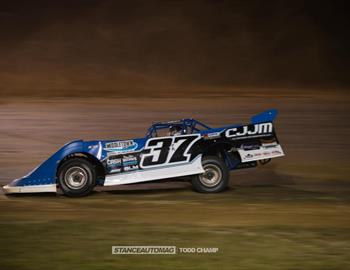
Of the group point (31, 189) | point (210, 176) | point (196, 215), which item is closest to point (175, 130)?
point (210, 176)

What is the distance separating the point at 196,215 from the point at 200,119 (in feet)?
39.5

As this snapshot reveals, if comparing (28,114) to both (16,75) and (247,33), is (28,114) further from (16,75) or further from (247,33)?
(247,33)

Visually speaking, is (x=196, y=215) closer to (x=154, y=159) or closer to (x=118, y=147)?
(x=154, y=159)

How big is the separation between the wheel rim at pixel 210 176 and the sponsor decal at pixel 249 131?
594 mm

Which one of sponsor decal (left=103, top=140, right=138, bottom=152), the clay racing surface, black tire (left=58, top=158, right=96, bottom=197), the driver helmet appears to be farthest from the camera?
the driver helmet

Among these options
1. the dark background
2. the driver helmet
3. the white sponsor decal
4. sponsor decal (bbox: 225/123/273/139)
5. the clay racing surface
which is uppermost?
the dark background

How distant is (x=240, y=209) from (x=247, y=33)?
27630mm

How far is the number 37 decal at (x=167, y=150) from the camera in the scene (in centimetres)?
1191

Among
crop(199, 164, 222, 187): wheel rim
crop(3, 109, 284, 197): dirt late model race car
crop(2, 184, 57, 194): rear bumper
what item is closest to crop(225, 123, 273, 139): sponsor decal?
crop(3, 109, 284, 197): dirt late model race car

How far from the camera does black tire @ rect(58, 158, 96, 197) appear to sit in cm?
1174

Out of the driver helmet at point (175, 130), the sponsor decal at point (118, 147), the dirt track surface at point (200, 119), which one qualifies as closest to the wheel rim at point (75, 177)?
the sponsor decal at point (118, 147)

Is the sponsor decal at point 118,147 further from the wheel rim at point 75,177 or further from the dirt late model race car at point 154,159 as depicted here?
the wheel rim at point 75,177

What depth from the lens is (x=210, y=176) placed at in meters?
12.2

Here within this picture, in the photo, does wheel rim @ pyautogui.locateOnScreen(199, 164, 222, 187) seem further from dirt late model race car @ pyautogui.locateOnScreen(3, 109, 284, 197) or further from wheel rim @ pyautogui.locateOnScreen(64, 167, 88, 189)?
wheel rim @ pyautogui.locateOnScreen(64, 167, 88, 189)
